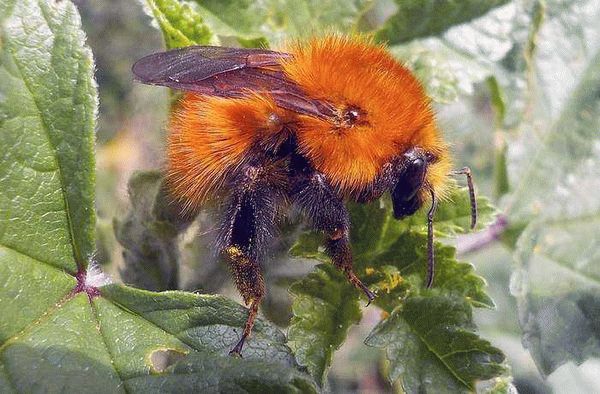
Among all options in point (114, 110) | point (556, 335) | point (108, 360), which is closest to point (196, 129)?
point (108, 360)

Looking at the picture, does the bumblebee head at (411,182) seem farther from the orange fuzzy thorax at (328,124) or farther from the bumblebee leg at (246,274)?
the bumblebee leg at (246,274)

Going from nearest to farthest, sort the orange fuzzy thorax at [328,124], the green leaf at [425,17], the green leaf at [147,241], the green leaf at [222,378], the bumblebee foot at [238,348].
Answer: the green leaf at [222,378], the bumblebee foot at [238,348], the orange fuzzy thorax at [328,124], the green leaf at [147,241], the green leaf at [425,17]

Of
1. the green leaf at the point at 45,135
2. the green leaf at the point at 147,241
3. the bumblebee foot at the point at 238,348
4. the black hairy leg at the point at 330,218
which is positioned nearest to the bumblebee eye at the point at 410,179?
the black hairy leg at the point at 330,218

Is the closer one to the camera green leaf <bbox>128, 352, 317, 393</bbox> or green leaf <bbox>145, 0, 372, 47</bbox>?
green leaf <bbox>128, 352, 317, 393</bbox>

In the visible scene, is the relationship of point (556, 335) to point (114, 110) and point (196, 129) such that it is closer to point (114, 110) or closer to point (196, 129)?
point (196, 129)

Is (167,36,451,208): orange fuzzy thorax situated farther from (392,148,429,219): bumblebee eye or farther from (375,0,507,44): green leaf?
(375,0,507,44): green leaf

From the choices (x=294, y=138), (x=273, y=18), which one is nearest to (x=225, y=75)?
(x=294, y=138)

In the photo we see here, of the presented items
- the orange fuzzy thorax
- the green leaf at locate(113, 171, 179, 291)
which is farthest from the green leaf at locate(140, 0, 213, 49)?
the green leaf at locate(113, 171, 179, 291)
